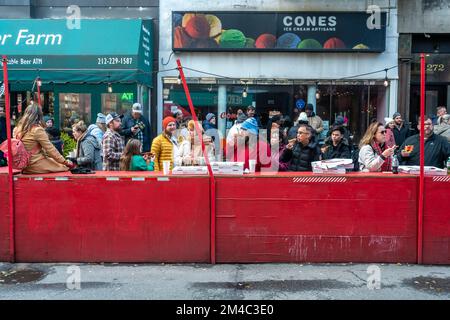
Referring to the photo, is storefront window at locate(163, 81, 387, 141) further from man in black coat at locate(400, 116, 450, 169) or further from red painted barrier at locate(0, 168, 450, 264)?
red painted barrier at locate(0, 168, 450, 264)

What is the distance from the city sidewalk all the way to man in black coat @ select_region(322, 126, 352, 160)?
1.73 m

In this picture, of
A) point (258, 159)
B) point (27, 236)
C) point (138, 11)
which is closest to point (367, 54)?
point (138, 11)

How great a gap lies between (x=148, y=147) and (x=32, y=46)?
412cm

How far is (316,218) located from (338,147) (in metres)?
1.49

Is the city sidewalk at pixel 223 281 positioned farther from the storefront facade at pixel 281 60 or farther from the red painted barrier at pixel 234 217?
the storefront facade at pixel 281 60

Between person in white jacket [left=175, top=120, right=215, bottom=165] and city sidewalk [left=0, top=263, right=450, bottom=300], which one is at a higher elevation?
person in white jacket [left=175, top=120, right=215, bottom=165]

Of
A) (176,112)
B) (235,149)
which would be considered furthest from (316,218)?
(176,112)

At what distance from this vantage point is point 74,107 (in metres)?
13.8

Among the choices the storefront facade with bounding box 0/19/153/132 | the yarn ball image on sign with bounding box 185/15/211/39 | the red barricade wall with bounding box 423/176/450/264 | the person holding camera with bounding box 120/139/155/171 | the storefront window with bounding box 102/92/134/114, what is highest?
the yarn ball image on sign with bounding box 185/15/211/39

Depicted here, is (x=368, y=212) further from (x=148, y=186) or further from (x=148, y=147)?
(x=148, y=147)

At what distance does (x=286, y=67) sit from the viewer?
1409 centimetres

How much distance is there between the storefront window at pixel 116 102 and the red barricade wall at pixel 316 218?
25.7 ft

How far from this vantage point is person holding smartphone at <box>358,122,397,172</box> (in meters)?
6.82

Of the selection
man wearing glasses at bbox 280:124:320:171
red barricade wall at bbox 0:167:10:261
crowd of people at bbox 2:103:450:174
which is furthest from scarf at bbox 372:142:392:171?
red barricade wall at bbox 0:167:10:261
